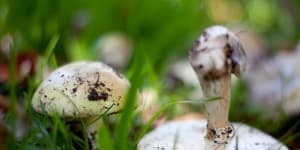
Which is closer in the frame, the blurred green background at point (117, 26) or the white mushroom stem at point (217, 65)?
the white mushroom stem at point (217, 65)

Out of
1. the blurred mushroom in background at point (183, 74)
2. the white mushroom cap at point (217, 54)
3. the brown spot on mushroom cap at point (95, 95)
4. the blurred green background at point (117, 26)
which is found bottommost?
the blurred mushroom in background at point (183, 74)

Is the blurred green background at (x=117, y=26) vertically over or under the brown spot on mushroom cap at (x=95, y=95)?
over

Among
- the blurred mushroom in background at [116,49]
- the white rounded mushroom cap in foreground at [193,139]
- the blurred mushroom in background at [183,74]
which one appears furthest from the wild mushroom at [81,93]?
the blurred mushroom in background at [116,49]

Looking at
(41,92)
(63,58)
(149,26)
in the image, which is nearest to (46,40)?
(63,58)

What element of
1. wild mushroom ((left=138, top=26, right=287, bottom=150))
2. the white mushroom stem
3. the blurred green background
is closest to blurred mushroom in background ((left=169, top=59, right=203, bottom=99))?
the blurred green background

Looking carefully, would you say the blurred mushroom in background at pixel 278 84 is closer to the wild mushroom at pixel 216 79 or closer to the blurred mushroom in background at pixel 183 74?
the blurred mushroom in background at pixel 183 74

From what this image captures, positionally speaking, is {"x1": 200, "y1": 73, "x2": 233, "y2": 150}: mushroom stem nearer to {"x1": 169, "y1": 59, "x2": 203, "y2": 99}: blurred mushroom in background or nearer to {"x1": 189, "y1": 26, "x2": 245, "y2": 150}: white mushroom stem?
{"x1": 189, "y1": 26, "x2": 245, "y2": 150}: white mushroom stem

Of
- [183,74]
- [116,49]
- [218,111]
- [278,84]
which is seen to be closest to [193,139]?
[218,111]
